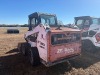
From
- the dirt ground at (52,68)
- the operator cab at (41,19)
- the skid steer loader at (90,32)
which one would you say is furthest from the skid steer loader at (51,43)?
the skid steer loader at (90,32)

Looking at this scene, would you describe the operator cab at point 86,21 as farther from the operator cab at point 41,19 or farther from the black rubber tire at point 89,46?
the operator cab at point 41,19

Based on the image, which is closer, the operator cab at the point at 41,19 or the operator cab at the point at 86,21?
the operator cab at the point at 41,19

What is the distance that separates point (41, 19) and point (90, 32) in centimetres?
451

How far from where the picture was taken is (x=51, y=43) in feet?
21.1

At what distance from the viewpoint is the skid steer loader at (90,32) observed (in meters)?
10.0

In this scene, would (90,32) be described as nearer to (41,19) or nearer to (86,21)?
(86,21)

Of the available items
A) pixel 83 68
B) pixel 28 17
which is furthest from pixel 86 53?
pixel 28 17

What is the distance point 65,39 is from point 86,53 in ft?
14.1

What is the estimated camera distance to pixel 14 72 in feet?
23.2

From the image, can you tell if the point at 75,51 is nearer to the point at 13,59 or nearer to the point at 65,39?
the point at 65,39

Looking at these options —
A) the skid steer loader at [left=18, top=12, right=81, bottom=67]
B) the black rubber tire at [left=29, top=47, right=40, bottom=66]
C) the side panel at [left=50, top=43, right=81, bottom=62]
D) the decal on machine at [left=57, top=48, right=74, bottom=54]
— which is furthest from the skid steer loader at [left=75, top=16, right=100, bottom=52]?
the black rubber tire at [left=29, top=47, right=40, bottom=66]

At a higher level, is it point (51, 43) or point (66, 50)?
point (51, 43)

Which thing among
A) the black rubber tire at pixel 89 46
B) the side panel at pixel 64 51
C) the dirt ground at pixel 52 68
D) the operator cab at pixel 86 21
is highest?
the operator cab at pixel 86 21

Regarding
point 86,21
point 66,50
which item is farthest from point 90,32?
point 66,50
